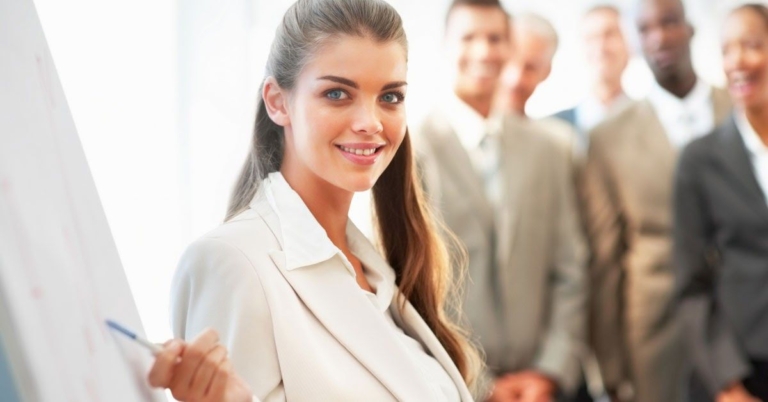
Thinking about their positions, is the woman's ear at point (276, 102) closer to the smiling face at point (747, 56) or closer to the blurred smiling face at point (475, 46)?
the blurred smiling face at point (475, 46)

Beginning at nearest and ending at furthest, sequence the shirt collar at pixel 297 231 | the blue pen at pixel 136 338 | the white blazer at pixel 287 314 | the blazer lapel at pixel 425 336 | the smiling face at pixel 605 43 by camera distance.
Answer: the blue pen at pixel 136 338, the white blazer at pixel 287 314, the shirt collar at pixel 297 231, the blazer lapel at pixel 425 336, the smiling face at pixel 605 43

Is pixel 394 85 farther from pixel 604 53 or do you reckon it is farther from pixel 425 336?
pixel 604 53

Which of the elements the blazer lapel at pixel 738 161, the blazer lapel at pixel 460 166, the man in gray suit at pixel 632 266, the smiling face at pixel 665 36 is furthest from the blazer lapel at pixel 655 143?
the blazer lapel at pixel 460 166

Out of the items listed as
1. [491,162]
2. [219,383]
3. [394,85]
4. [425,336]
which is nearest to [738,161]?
[491,162]

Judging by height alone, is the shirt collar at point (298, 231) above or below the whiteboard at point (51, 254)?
below

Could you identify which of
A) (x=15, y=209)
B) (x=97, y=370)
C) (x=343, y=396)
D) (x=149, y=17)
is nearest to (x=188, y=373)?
(x=97, y=370)

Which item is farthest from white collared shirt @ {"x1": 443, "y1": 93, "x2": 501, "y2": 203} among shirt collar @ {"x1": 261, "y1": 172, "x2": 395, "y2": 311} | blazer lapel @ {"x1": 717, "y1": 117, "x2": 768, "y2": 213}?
shirt collar @ {"x1": 261, "y1": 172, "x2": 395, "y2": 311}

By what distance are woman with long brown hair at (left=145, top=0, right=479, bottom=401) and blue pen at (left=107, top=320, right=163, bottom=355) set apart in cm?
32

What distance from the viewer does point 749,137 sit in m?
2.88

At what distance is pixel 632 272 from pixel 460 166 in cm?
69

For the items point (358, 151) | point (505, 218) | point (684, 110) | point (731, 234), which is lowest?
point (731, 234)

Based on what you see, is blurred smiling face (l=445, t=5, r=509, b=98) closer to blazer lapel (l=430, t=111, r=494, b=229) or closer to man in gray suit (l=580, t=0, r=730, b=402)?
blazer lapel (l=430, t=111, r=494, b=229)

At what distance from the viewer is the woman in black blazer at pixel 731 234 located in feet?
9.00

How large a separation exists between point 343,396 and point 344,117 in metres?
0.37
